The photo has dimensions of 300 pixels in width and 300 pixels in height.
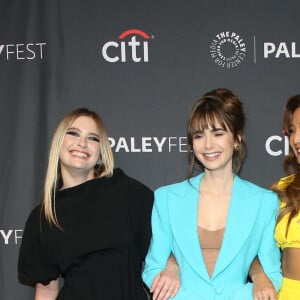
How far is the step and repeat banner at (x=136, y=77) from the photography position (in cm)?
237

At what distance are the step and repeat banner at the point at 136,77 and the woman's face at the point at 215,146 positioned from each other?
17.5 inches

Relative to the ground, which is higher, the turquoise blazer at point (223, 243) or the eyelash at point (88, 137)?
the eyelash at point (88, 137)

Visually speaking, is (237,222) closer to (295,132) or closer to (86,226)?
(295,132)

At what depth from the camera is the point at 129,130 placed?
8.00ft

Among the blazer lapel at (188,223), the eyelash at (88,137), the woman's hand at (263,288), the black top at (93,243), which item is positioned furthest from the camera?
the eyelash at (88,137)

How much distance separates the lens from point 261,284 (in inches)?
71.8

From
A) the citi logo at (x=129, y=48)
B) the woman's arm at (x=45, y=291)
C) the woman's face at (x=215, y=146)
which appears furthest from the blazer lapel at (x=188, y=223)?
the citi logo at (x=129, y=48)

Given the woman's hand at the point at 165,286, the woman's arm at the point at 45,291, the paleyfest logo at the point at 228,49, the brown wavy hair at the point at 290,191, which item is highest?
the paleyfest logo at the point at 228,49

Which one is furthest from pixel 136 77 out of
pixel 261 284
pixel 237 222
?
pixel 261 284

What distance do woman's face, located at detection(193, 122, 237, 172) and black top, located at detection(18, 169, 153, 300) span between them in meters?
0.40

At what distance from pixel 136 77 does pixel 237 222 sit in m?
0.95

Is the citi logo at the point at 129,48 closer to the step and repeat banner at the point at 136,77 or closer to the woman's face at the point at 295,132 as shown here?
the step and repeat banner at the point at 136,77

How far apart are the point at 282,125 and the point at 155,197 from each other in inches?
30.6

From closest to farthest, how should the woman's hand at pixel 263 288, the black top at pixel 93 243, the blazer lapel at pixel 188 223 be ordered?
the woman's hand at pixel 263 288 → the blazer lapel at pixel 188 223 → the black top at pixel 93 243
